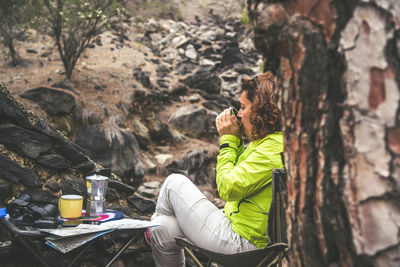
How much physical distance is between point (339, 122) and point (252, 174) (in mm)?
1100

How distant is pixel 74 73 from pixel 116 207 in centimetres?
603

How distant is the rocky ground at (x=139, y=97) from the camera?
6.57m

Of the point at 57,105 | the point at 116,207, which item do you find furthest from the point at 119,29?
the point at 116,207

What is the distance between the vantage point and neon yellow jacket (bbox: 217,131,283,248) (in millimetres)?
2041

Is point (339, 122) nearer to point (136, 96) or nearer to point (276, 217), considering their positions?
point (276, 217)

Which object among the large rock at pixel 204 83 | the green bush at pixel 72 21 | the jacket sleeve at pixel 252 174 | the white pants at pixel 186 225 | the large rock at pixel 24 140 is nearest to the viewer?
the jacket sleeve at pixel 252 174

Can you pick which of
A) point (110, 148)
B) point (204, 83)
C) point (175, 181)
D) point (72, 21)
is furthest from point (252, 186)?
point (204, 83)

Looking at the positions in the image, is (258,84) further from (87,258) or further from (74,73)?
(74,73)

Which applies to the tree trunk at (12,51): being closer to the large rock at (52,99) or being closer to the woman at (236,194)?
the large rock at (52,99)

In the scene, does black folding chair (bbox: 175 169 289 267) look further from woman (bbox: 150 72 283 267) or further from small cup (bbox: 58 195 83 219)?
small cup (bbox: 58 195 83 219)

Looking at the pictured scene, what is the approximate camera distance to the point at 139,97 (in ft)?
27.3

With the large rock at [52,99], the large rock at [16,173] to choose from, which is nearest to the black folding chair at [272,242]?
the large rock at [16,173]

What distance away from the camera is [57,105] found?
655 cm

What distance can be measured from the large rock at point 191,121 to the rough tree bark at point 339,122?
7369 millimetres
